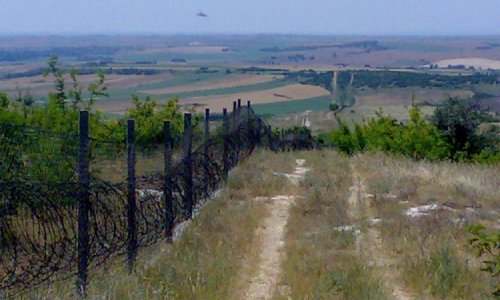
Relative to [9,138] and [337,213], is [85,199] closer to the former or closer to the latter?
[9,138]

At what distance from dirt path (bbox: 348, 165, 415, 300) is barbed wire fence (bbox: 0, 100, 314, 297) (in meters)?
2.64

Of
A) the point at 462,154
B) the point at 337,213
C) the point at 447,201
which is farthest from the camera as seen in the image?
the point at 462,154

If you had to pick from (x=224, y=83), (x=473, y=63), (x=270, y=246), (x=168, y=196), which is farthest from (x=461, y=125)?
(x=473, y=63)

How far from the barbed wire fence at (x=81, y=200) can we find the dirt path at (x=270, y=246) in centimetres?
119

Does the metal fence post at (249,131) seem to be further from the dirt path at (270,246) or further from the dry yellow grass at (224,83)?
the dry yellow grass at (224,83)

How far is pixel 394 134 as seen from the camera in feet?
Answer: 95.5

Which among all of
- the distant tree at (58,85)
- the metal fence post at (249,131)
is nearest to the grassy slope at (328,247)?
the metal fence post at (249,131)

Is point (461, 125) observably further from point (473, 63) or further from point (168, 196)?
point (473, 63)

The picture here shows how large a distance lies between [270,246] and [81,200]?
12.5 feet

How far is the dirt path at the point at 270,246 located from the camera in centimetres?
802

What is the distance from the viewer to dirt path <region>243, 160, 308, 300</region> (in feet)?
26.3

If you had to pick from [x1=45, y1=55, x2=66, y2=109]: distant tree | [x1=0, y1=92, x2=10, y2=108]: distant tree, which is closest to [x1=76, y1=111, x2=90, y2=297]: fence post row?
[x1=0, y1=92, x2=10, y2=108]: distant tree

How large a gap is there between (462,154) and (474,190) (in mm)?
11769

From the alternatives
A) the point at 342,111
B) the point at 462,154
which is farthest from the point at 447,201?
the point at 342,111
